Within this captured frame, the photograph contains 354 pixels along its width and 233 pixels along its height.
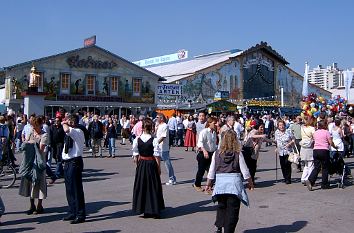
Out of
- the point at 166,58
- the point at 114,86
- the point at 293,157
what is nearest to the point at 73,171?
the point at 293,157

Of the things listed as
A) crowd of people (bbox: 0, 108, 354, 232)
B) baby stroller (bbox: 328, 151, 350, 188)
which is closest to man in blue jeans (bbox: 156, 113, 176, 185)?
crowd of people (bbox: 0, 108, 354, 232)

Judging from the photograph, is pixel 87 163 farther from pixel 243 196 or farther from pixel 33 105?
pixel 243 196

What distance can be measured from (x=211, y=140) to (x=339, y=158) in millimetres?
3479

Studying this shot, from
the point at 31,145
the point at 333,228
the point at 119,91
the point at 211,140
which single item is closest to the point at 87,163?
the point at 211,140

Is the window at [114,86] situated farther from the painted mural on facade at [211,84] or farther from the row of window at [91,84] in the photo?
the painted mural on facade at [211,84]

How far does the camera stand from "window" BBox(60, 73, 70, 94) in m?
36.8

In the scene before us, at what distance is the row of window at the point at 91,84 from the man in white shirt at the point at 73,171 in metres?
28.7

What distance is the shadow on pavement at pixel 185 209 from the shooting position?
323 inches

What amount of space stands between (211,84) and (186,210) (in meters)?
37.6

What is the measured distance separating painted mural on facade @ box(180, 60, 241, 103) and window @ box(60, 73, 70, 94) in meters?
11.2

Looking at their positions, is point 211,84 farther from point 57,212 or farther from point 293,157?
point 57,212

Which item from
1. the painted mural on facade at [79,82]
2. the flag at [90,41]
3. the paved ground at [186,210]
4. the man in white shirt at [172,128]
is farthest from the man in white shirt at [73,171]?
the flag at [90,41]

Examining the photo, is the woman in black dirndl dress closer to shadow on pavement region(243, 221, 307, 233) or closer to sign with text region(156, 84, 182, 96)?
shadow on pavement region(243, 221, 307, 233)

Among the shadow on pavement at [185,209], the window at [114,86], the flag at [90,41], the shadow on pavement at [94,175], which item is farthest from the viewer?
the flag at [90,41]
